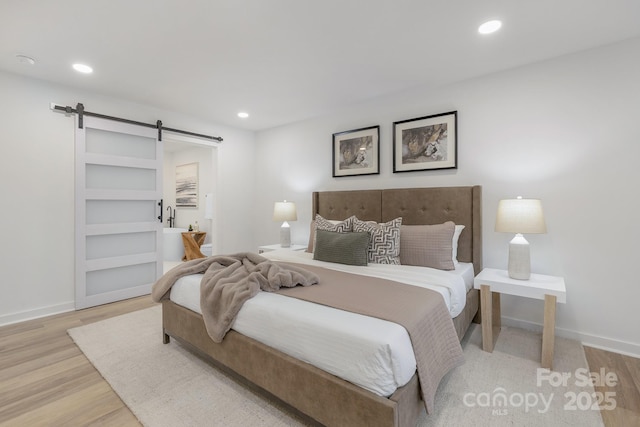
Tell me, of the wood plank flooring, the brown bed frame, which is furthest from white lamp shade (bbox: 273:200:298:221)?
the wood plank flooring

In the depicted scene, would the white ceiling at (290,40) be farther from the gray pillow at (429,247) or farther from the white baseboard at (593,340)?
the white baseboard at (593,340)

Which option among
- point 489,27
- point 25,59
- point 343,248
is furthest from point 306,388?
point 25,59

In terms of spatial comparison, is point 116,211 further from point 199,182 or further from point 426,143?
point 426,143

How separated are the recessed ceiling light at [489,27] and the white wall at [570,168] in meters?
0.81

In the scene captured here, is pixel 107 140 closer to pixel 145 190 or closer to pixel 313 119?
pixel 145 190

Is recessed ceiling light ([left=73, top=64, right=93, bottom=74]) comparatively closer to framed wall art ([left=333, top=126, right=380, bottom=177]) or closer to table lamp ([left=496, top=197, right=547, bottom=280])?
framed wall art ([left=333, top=126, right=380, bottom=177])

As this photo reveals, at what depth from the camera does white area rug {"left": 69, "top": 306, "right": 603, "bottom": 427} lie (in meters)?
1.60

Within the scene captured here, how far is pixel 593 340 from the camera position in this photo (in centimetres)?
243

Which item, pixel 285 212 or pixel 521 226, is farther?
pixel 285 212

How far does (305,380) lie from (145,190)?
3445 mm

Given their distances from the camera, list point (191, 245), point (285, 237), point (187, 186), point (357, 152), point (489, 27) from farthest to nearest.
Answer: point (187, 186) → point (191, 245) → point (285, 237) → point (357, 152) → point (489, 27)

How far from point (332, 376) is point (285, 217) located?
3010 millimetres

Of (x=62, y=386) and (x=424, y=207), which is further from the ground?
(x=424, y=207)

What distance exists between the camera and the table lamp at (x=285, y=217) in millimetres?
4227
